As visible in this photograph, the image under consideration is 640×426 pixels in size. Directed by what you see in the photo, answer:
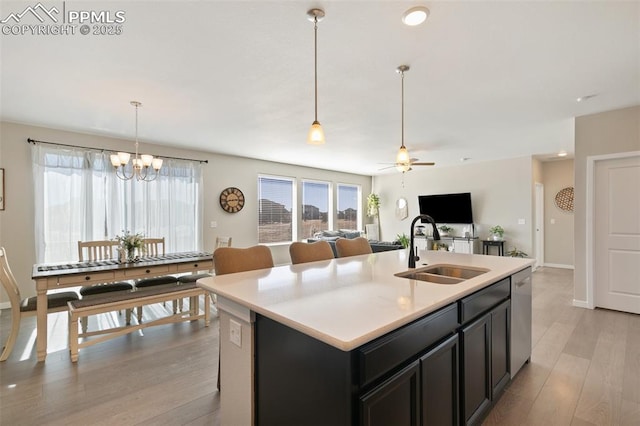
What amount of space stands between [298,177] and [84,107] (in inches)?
186

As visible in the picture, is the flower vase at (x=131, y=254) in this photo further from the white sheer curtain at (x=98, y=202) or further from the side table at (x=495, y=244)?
the side table at (x=495, y=244)

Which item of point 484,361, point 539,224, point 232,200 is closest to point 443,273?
point 484,361

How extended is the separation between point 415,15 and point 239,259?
2063mm

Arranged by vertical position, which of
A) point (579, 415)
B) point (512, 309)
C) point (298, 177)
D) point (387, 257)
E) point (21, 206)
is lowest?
point (579, 415)

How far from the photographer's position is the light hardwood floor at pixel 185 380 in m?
1.96

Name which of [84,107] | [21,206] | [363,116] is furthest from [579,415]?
[21,206]

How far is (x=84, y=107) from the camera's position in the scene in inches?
139

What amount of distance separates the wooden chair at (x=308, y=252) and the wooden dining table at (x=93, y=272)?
63.4 inches

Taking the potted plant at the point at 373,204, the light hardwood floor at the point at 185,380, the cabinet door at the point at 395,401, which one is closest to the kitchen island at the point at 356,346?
the cabinet door at the point at 395,401

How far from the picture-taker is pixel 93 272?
2.94 metres

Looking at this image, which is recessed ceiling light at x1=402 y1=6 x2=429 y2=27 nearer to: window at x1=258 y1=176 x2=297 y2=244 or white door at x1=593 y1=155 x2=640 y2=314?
white door at x1=593 y1=155 x2=640 y2=314

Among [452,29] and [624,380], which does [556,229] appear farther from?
[452,29]

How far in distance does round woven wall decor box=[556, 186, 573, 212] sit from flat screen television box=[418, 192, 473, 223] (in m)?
2.01

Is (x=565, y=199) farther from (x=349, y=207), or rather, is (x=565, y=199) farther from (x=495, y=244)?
(x=349, y=207)
